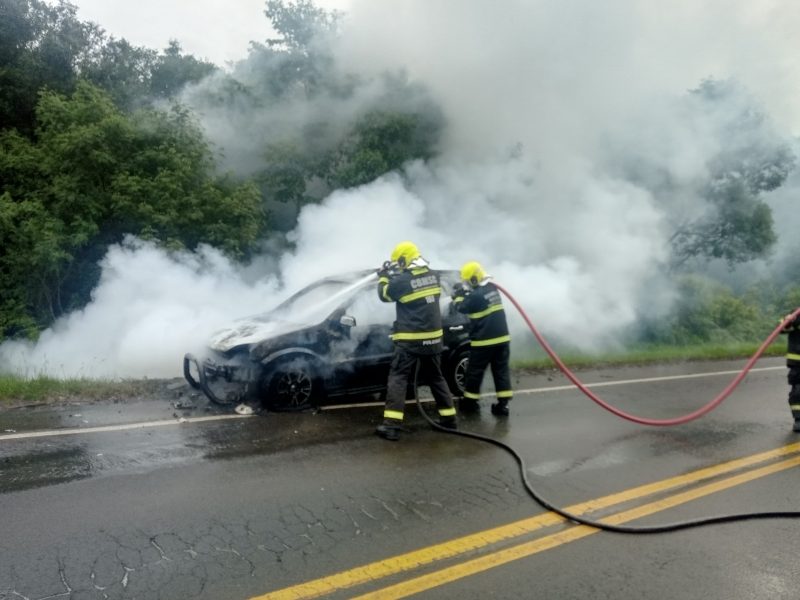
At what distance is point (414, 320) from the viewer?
6152mm

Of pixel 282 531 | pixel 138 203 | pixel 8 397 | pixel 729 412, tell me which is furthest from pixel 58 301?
pixel 729 412

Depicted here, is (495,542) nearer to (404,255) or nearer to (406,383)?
(406,383)

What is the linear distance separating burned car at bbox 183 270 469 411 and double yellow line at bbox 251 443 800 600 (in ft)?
8.07

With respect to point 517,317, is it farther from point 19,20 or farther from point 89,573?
point 19,20

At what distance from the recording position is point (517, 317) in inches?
451

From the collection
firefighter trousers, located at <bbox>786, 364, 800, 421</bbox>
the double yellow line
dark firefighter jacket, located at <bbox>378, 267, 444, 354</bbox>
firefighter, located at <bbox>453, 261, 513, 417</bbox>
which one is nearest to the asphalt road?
the double yellow line

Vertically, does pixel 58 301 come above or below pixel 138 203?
below

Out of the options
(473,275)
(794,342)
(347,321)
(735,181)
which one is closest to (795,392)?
(794,342)

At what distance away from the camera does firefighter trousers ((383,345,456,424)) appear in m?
5.91

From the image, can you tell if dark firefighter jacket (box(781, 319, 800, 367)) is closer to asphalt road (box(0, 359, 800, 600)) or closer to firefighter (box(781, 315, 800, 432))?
firefighter (box(781, 315, 800, 432))

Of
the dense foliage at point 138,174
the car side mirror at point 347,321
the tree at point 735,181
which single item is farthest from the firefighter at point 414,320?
the tree at point 735,181

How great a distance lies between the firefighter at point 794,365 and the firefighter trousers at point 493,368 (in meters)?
2.84

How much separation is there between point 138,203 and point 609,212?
9756 mm

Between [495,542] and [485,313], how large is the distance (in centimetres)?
353
